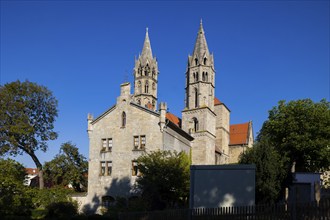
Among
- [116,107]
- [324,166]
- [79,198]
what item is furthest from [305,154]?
[79,198]

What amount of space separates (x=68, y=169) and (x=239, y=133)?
38.7m

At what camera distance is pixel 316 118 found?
47.1 metres

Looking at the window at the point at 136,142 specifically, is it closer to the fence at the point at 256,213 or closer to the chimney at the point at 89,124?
the chimney at the point at 89,124

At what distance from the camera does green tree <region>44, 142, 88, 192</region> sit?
50.1m

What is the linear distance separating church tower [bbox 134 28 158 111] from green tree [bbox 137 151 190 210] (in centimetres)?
4288

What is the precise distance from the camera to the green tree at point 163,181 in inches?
1241

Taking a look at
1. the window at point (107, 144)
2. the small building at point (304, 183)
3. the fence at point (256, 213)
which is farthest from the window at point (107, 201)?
the fence at point (256, 213)

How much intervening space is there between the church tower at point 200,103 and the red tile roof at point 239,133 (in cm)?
1707

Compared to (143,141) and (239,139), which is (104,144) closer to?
(143,141)

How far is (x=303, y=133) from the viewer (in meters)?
47.4

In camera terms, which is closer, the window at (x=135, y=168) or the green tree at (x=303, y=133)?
the window at (x=135, y=168)

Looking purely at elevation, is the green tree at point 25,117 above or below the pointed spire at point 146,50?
below

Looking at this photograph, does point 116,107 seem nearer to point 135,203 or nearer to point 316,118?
point 135,203

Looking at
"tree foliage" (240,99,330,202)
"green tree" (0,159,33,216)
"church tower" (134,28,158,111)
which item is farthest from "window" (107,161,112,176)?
"church tower" (134,28,158,111)
